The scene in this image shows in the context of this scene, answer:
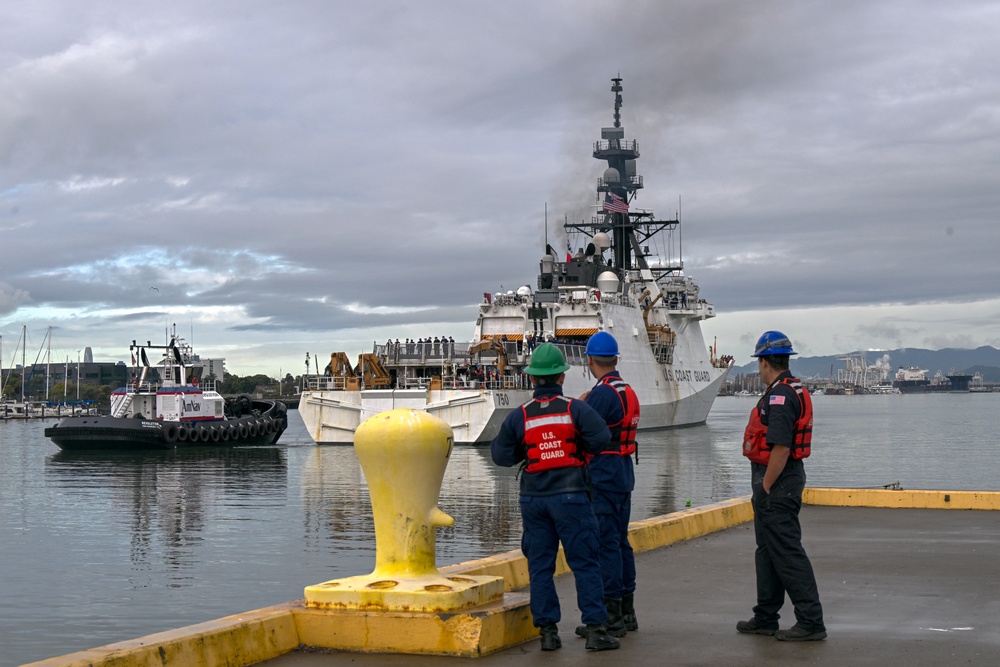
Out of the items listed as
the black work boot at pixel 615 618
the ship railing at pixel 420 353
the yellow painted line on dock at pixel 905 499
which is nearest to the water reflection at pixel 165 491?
the ship railing at pixel 420 353

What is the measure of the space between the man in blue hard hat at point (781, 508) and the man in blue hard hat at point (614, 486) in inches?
25.6

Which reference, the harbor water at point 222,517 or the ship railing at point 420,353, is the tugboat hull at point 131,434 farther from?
the ship railing at point 420,353

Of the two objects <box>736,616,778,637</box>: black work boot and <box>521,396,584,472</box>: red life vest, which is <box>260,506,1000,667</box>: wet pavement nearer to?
<box>736,616,778,637</box>: black work boot

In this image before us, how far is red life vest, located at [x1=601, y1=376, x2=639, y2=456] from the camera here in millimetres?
6402

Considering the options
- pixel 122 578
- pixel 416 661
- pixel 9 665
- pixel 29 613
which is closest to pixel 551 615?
pixel 416 661

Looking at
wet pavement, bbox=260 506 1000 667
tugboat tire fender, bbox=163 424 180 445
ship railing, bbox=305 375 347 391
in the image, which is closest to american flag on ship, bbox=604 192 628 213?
ship railing, bbox=305 375 347 391

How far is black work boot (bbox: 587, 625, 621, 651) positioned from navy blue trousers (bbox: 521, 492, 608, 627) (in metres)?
0.05

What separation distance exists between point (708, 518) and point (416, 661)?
5878mm

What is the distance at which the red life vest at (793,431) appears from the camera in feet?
20.2

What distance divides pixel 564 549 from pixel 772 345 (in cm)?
168

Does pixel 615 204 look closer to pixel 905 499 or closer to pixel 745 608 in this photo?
pixel 905 499

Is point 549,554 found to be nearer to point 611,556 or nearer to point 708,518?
point 611,556

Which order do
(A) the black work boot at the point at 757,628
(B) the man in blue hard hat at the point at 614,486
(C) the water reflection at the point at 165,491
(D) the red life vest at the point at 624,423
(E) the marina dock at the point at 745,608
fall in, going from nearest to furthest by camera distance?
(E) the marina dock at the point at 745,608 < (A) the black work boot at the point at 757,628 < (B) the man in blue hard hat at the point at 614,486 < (D) the red life vest at the point at 624,423 < (C) the water reflection at the point at 165,491

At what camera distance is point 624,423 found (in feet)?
21.1
